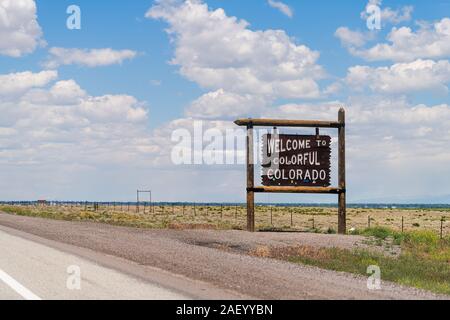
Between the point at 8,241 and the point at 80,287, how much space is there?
1151cm

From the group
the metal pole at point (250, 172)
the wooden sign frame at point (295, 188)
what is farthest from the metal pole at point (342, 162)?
the metal pole at point (250, 172)

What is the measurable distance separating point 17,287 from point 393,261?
12.0 m

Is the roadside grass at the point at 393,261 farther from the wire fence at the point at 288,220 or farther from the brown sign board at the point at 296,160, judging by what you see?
the wire fence at the point at 288,220

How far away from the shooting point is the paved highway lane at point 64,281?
35.1ft

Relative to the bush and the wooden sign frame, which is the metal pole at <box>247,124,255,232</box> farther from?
the bush

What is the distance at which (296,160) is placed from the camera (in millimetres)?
29469

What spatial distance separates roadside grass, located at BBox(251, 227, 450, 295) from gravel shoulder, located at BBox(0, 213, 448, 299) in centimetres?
105

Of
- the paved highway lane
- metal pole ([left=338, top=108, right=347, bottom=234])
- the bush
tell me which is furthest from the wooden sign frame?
the paved highway lane

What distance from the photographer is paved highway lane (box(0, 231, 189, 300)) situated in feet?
35.1

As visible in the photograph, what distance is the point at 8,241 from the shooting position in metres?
21.8

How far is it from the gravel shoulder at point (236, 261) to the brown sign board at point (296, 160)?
3.01 m

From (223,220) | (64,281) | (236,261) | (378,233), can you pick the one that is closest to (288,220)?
(223,220)
